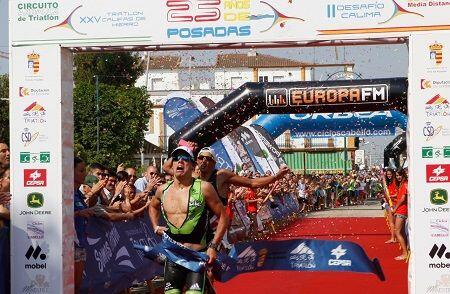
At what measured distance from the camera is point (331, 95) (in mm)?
13656

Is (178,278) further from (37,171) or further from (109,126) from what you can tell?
(109,126)

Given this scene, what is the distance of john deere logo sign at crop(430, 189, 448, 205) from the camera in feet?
31.5

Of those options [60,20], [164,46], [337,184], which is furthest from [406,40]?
[337,184]

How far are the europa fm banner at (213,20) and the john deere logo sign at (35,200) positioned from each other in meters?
1.75

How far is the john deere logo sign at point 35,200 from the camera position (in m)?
10.1

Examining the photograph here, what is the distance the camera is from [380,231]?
979 inches

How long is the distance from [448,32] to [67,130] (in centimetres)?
441

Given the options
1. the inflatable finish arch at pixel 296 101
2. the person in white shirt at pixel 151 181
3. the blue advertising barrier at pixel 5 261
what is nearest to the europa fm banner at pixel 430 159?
the inflatable finish arch at pixel 296 101

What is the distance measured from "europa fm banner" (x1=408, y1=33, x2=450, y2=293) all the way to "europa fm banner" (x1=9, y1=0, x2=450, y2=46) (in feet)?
1.07

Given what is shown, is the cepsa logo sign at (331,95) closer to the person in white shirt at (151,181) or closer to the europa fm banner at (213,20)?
the person in white shirt at (151,181)

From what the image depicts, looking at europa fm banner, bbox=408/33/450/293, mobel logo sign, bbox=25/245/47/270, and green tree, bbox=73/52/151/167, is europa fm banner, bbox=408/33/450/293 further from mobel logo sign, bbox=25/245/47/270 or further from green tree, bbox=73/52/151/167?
green tree, bbox=73/52/151/167

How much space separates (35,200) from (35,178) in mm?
250

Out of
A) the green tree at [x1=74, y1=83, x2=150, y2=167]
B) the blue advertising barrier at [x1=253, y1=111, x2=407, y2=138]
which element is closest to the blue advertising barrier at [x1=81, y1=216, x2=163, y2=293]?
the blue advertising barrier at [x1=253, y1=111, x2=407, y2=138]

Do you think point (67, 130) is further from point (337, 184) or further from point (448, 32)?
point (337, 184)
